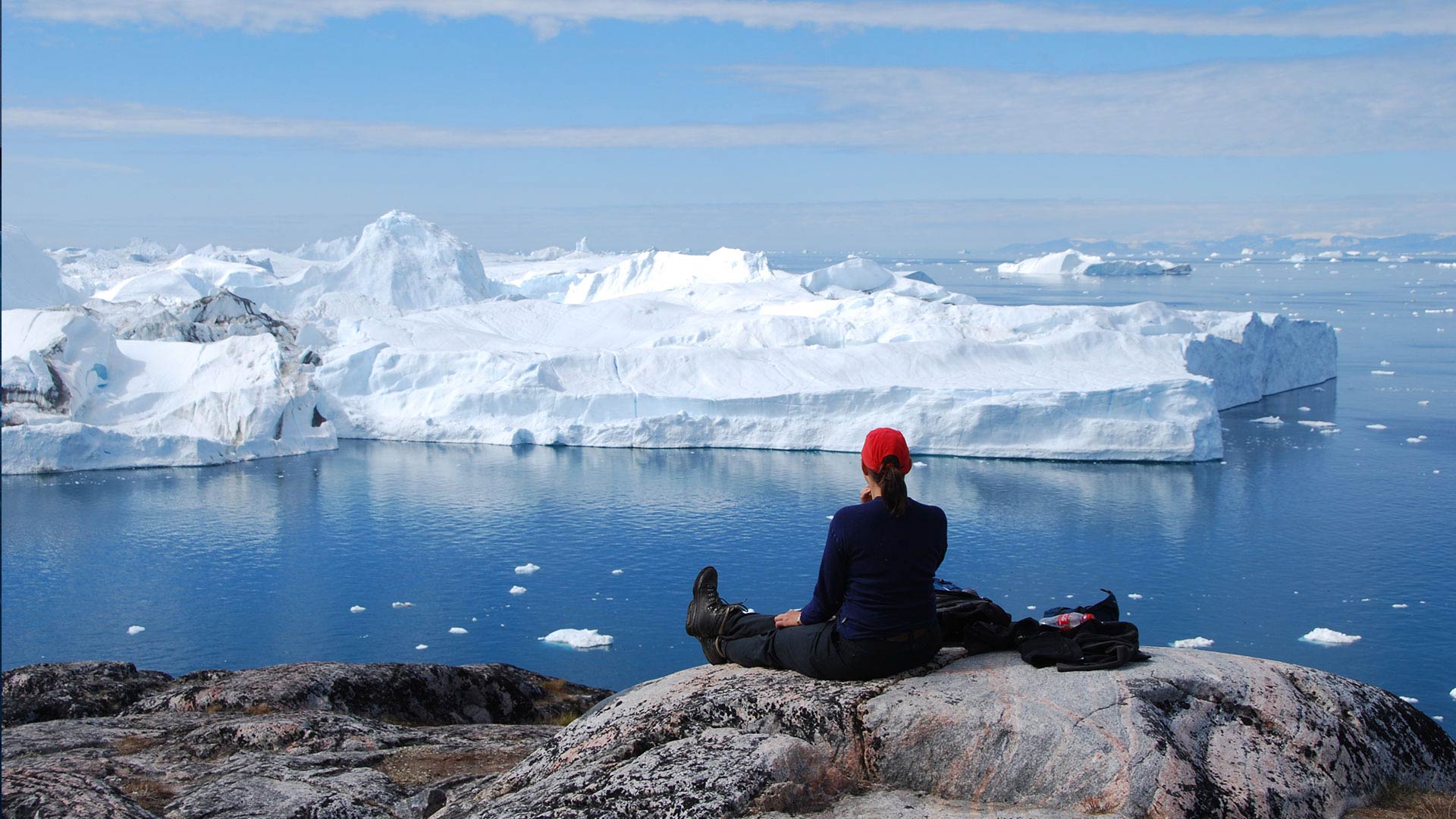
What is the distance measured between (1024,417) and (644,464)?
9.25m

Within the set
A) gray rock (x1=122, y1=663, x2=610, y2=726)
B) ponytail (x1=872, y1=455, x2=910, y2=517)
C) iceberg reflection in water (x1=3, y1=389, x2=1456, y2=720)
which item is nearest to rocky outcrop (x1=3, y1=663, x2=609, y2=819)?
gray rock (x1=122, y1=663, x2=610, y2=726)

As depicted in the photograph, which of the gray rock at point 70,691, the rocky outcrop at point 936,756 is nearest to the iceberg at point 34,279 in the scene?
the gray rock at point 70,691

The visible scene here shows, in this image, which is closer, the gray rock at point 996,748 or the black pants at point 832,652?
the gray rock at point 996,748

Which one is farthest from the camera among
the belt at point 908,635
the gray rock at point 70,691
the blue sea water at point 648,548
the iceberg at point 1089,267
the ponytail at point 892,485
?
the iceberg at point 1089,267

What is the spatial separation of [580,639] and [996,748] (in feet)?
35.6

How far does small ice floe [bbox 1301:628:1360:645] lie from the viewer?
13.0 m

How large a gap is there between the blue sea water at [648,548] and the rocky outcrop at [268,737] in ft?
17.4

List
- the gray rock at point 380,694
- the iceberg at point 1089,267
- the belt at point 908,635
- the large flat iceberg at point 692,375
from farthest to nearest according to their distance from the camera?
the iceberg at point 1089,267 → the large flat iceberg at point 692,375 → the gray rock at point 380,694 → the belt at point 908,635

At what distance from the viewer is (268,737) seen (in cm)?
509

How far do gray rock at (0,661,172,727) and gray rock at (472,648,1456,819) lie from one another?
4.36m

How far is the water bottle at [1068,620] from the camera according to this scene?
141 inches

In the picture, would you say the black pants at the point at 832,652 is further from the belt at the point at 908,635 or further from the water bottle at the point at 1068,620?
the water bottle at the point at 1068,620

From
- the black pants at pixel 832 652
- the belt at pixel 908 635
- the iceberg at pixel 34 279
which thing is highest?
the iceberg at pixel 34 279

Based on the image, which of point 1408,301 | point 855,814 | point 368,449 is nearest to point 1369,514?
point 855,814
